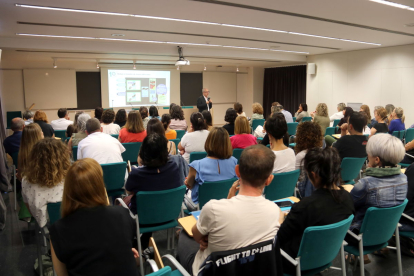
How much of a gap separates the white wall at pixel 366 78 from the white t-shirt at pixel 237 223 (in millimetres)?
9687

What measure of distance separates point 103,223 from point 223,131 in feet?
5.65

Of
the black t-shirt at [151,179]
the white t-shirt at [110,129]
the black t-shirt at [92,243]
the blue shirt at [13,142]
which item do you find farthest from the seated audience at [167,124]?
the black t-shirt at [92,243]

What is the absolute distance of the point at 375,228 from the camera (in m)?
2.24

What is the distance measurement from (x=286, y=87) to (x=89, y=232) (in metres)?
13.6

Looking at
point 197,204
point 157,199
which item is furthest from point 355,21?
point 157,199

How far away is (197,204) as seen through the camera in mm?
3088

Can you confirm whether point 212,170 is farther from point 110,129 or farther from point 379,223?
point 110,129

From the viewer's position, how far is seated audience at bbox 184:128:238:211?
3.01 m

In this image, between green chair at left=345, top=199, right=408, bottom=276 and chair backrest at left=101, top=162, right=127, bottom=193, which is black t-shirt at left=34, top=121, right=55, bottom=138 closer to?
chair backrest at left=101, top=162, right=127, bottom=193

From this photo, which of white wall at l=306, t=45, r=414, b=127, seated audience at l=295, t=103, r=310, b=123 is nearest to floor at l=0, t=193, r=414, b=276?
seated audience at l=295, t=103, r=310, b=123

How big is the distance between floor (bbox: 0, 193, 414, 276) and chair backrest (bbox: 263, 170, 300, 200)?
82 cm

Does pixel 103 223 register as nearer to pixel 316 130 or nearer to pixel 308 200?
pixel 308 200

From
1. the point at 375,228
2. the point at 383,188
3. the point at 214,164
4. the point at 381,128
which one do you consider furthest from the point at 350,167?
the point at 381,128

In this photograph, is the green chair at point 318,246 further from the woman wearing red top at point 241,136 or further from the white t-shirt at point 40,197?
the woman wearing red top at point 241,136
